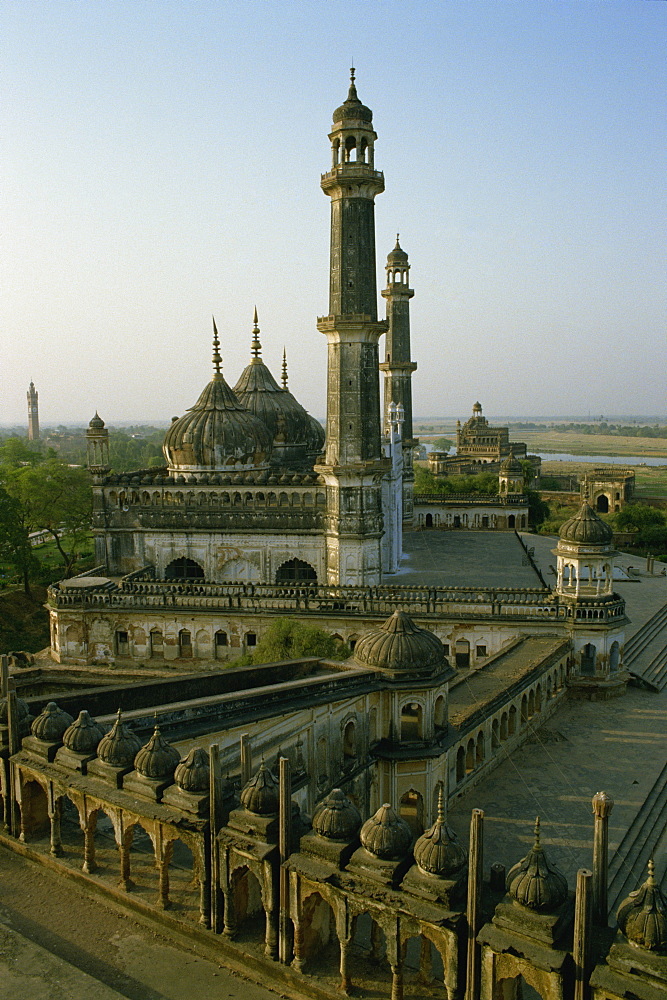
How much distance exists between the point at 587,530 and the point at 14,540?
26372 millimetres

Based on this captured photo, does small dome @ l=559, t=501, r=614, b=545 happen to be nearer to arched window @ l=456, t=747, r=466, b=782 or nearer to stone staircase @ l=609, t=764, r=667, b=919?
stone staircase @ l=609, t=764, r=667, b=919

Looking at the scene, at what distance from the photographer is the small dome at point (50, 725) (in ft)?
42.9

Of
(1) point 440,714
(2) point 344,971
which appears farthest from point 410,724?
(2) point 344,971

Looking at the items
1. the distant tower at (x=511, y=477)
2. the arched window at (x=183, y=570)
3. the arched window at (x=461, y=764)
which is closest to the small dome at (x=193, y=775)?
the arched window at (x=461, y=764)

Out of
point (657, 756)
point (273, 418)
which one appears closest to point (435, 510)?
point (273, 418)

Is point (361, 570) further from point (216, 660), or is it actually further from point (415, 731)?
point (415, 731)

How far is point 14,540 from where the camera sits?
39.6m

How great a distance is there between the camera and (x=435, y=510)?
54.6 metres

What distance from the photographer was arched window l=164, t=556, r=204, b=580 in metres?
35.4

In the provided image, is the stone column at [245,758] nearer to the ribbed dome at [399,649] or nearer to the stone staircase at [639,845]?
the ribbed dome at [399,649]

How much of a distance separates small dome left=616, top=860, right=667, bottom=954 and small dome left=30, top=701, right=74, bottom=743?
877 cm

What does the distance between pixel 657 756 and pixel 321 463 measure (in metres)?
16.2

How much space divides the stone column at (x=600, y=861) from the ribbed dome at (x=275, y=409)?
34713 mm

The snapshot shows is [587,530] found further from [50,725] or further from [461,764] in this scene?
[50,725]
